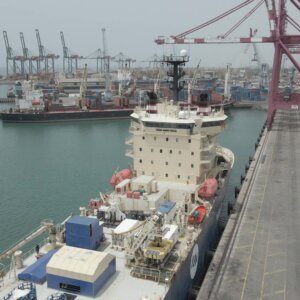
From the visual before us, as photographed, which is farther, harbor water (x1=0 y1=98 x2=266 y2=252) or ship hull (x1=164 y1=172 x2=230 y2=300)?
harbor water (x1=0 y1=98 x2=266 y2=252)

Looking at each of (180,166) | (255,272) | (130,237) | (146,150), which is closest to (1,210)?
(146,150)

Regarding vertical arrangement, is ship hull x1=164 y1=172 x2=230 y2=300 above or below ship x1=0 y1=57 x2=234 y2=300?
below

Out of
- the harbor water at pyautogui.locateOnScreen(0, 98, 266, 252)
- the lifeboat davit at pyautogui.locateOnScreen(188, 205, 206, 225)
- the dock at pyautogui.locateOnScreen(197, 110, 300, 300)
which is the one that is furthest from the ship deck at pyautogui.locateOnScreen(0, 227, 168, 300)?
the harbor water at pyautogui.locateOnScreen(0, 98, 266, 252)

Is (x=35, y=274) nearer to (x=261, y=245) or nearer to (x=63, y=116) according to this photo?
(x=261, y=245)

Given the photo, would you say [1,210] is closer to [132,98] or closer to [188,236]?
[188,236]

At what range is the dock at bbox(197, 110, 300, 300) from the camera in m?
13.4

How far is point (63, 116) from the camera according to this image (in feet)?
265

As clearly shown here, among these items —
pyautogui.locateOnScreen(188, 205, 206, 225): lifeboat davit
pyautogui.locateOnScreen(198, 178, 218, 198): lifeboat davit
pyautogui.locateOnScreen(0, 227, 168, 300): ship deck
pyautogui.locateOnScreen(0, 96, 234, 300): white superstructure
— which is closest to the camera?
pyautogui.locateOnScreen(0, 227, 168, 300): ship deck

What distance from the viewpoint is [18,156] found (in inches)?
1869

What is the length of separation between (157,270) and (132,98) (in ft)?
338

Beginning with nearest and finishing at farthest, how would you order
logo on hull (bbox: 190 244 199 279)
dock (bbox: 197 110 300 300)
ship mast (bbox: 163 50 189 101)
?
1. dock (bbox: 197 110 300 300)
2. logo on hull (bbox: 190 244 199 279)
3. ship mast (bbox: 163 50 189 101)

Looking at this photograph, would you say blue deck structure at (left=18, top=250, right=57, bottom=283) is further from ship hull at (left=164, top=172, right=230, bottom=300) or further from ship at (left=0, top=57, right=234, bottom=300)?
ship hull at (left=164, top=172, right=230, bottom=300)

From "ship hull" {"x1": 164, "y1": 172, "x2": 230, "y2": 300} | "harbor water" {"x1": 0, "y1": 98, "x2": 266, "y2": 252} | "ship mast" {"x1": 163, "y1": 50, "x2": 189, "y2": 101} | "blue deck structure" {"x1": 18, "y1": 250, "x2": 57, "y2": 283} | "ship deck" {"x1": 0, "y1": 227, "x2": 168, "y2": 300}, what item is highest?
"ship mast" {"x1": 163, "y1": 50, "x2": 189, "y2": 101}

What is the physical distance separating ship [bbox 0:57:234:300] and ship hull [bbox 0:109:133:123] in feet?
193
